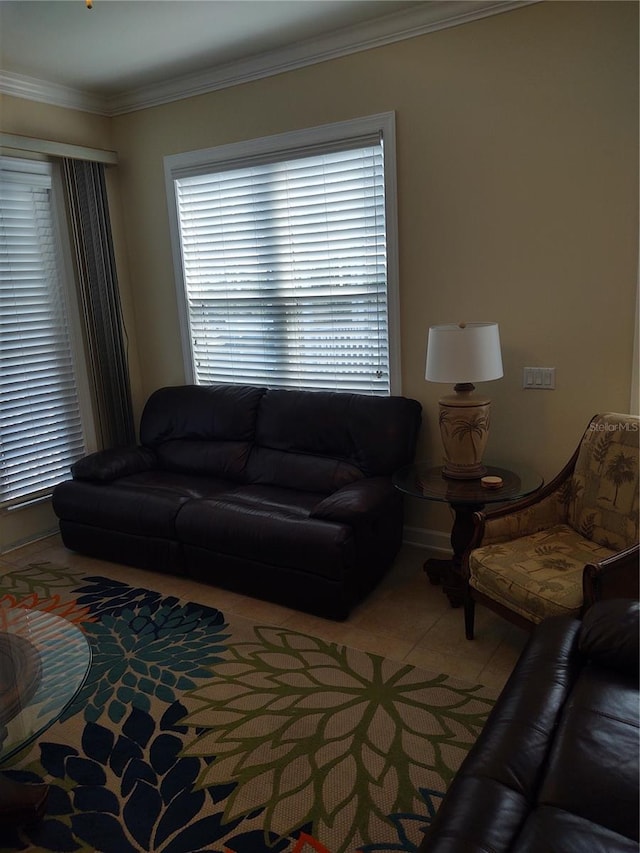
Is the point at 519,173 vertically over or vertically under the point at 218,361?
over

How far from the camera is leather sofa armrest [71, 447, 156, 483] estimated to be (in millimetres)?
3848

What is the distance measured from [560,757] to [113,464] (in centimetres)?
313

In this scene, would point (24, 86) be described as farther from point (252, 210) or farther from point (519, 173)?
point (519, 173)

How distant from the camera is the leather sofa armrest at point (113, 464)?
3.85 m

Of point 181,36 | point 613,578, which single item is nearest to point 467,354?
point 613,578

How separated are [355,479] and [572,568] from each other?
Answer: 1.32m

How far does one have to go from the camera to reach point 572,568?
8.07 feet

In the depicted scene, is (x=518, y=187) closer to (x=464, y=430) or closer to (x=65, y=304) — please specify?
(x=464, y=430)

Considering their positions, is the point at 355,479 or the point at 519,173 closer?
the point at 519,173

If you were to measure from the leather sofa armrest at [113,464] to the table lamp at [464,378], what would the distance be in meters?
2.08

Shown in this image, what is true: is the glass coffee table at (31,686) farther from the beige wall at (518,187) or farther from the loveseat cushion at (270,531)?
the beige wall at (518,187)

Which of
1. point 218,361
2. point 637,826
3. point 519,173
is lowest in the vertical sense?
point 637,826

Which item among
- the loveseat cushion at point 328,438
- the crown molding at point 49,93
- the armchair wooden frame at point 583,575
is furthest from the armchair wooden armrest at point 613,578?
the crown molding at point 49,93

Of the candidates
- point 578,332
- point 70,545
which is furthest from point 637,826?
point 70,545
